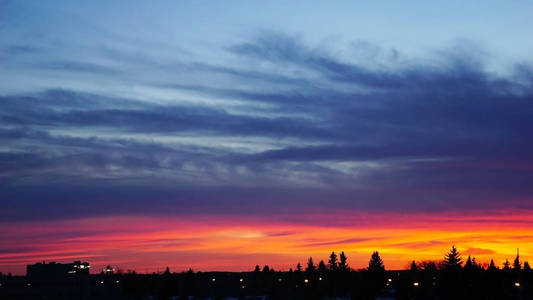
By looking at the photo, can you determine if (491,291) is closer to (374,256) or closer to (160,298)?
(374,256)

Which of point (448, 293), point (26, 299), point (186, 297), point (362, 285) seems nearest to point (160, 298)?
point (186, 297)

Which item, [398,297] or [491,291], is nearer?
[491,291]

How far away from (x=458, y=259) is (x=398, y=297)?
2639 centimetres

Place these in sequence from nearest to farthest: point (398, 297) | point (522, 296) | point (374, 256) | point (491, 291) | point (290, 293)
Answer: point (491, 291) → point (398, 297) → point (522, 296) → point (374, 256) → point (290, 293)

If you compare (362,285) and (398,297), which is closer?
(398,297)

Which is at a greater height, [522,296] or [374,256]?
[374,256]

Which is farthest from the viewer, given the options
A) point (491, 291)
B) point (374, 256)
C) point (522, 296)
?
point (374, 256)

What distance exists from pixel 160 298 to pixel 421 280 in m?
75.9

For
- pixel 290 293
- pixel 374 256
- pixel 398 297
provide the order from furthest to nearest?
pixel 290 293 < pixel 374 256 < pixel 398 297

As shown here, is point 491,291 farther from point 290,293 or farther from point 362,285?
point 290,293

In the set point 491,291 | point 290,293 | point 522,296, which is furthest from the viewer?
point 290,293

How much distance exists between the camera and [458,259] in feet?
522

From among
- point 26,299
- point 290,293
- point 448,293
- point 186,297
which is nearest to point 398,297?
point 448,293

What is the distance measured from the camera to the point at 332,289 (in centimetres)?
19662
